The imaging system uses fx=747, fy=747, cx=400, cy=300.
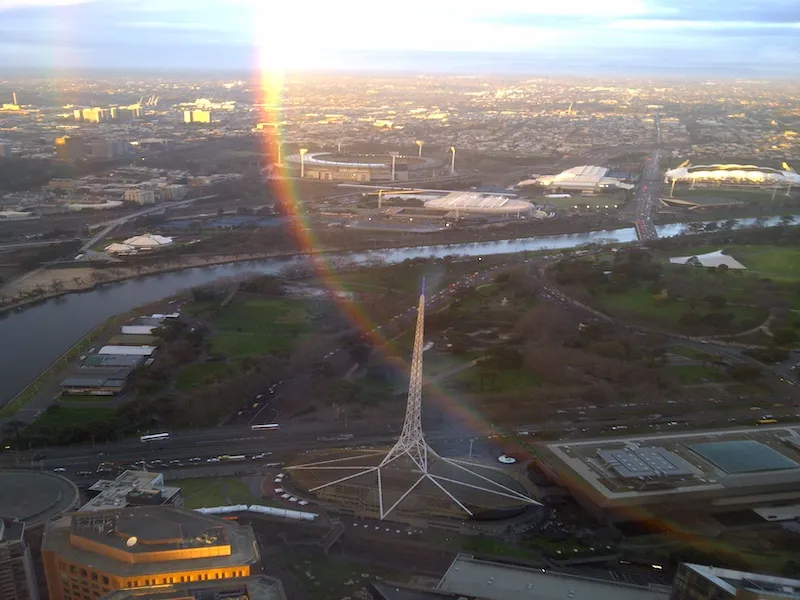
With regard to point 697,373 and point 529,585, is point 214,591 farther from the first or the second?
point 697,373

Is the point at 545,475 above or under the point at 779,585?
under

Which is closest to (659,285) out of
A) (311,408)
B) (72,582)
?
(311,408)

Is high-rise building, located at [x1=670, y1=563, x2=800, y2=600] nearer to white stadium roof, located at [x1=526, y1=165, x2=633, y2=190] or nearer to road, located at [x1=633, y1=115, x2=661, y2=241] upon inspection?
road, located at [x1=633, y1=115, x2=661, y2=241]

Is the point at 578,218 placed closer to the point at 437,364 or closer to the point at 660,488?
the point at 437,364

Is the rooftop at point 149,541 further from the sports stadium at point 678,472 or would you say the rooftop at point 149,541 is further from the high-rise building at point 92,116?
the high-rise building at point 92,116

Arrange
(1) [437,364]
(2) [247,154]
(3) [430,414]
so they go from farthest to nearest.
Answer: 1. (2) [247,154]
2. (1) [437,364]
3. (3) [430,414]

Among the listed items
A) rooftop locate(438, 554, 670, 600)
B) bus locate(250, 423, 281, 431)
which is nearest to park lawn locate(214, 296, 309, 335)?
bus locate(250, 423, 281, 431)

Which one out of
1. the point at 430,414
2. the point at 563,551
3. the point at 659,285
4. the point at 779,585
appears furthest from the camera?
the point at 659,285
